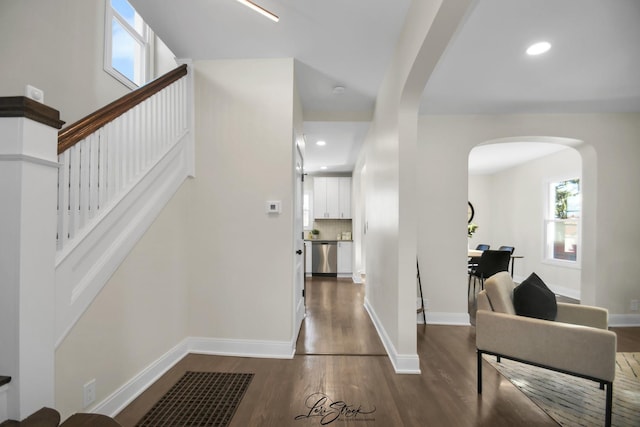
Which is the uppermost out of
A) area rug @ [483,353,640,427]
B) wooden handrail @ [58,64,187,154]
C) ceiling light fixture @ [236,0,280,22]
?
ceiling light fixture @ [236,0,280,22]

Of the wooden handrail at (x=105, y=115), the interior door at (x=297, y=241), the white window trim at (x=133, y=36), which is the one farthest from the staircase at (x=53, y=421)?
the white window trim at (x=133, y=36)

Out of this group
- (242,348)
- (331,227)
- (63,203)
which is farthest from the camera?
(331,227)

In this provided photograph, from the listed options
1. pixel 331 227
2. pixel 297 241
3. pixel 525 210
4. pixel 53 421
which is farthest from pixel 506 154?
pixel 53 421

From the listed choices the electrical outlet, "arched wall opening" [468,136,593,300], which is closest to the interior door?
the electrical outlet

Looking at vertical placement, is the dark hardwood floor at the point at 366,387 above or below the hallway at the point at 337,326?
above

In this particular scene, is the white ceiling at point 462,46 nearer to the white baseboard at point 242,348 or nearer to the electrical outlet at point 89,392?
the electrical outlet at point 89,392

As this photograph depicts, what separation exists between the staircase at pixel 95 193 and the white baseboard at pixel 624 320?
17.4ft

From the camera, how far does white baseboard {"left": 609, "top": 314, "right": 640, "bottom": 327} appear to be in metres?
3.73

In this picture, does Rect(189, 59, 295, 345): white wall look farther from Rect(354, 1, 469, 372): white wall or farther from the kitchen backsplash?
the kitchen backsplash

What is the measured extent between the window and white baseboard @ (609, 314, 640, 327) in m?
6.57

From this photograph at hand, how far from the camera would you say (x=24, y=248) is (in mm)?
1167

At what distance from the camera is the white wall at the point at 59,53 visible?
2104 millimetres

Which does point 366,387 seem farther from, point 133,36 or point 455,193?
point 133,36

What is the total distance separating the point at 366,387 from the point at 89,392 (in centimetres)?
177
